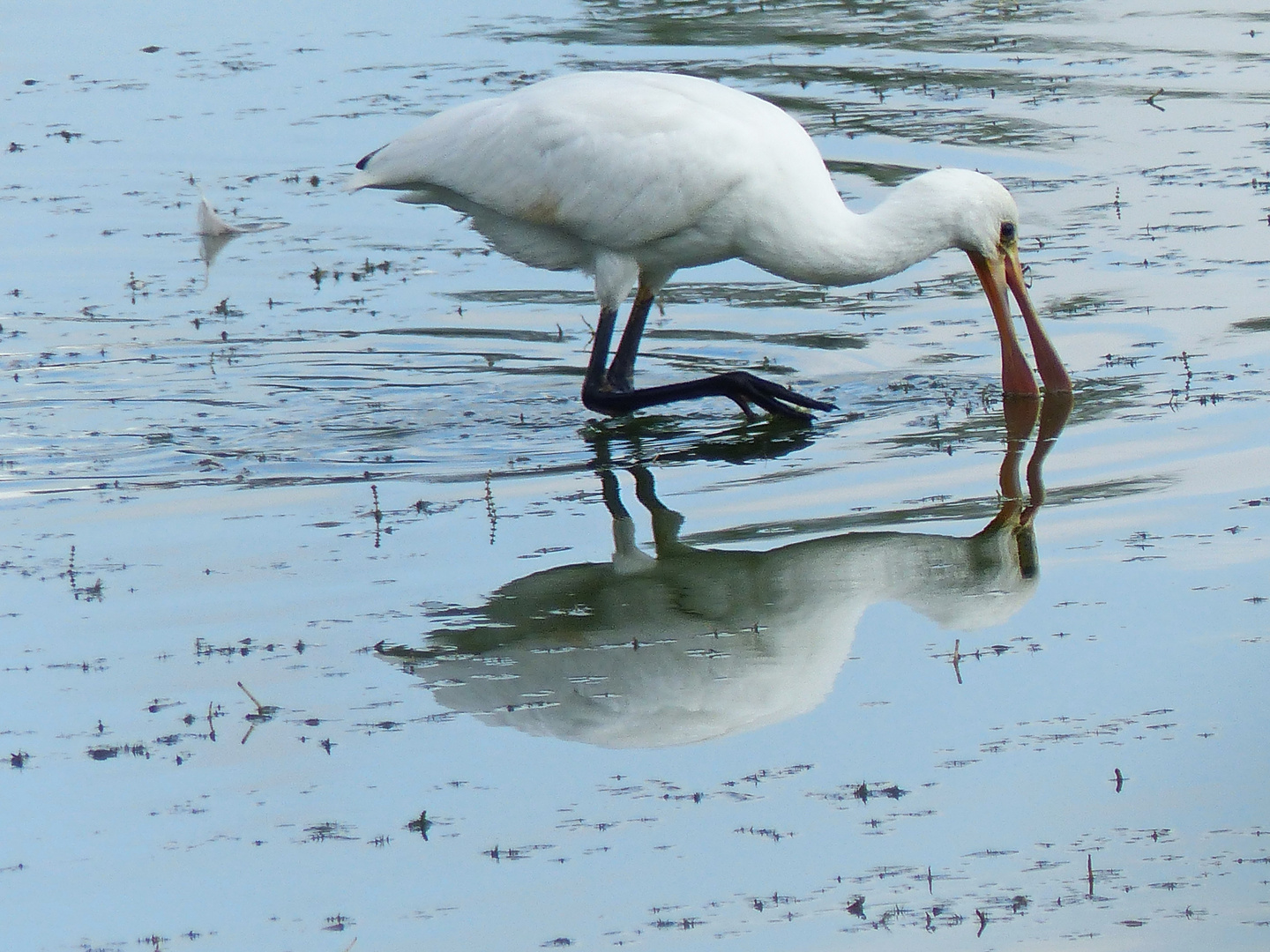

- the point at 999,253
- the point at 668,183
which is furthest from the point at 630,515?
the point at 999,253

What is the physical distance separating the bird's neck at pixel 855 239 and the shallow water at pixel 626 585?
59cm

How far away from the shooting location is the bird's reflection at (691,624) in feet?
17.4

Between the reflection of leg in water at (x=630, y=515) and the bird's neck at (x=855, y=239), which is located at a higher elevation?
the bird's neck at (x=855, y=239)

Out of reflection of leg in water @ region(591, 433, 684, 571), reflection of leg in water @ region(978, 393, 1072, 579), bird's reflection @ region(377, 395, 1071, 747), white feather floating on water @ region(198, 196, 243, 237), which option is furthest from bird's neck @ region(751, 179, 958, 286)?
white feather floating on water @ region(198, 196, 243, 237)

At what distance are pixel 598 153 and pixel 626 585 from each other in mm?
2172

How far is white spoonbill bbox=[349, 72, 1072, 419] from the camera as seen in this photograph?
772 centimetres

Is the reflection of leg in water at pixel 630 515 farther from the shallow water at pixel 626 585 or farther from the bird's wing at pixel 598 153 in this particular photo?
the bird's wing at pixel 598 153

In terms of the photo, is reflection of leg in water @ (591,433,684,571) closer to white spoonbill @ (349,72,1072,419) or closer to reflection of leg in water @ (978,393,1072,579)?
white spoonbill @ (349,72,1072,419)

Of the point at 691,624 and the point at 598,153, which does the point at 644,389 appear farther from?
the point at 691,624

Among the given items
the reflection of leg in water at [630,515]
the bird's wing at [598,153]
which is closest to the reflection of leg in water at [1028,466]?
the reflection of leg in water at [630,515]

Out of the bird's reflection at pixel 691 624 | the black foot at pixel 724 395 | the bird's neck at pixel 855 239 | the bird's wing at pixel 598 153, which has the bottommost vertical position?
the black foot at pixel 724 395

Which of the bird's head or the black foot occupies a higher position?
the bird's head

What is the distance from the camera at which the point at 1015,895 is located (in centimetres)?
433

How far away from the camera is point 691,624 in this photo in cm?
592
